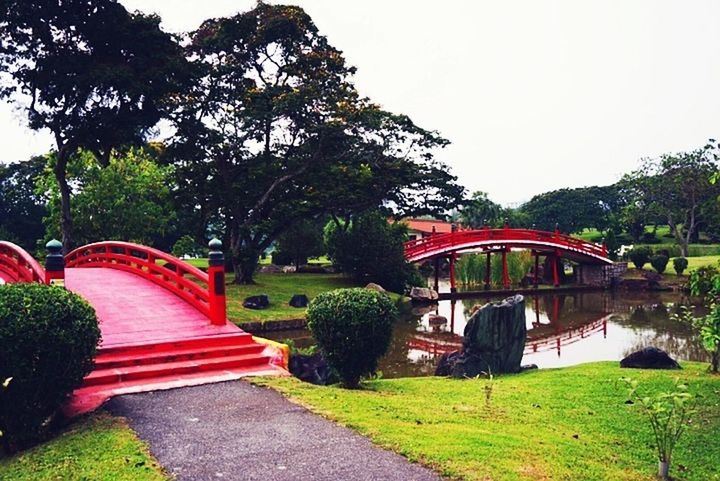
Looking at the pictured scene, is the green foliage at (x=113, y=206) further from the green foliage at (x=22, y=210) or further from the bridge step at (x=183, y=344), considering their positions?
the bridge step at (x=183, y=344)

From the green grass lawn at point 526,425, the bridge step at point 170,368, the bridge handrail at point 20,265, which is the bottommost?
the green grass lawn at point 526,425

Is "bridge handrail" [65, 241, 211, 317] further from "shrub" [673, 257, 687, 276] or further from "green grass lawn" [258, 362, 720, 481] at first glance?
"shrub" [673, 257, 687, 276]

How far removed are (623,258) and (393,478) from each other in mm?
34453

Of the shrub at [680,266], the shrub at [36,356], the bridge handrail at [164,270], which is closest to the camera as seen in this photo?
the shrub at [36,356]

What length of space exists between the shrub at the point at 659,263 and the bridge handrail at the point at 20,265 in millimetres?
29133

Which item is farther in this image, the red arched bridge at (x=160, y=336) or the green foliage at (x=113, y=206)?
the green foliage at (x=113, y=206)

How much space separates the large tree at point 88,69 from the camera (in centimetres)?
1969

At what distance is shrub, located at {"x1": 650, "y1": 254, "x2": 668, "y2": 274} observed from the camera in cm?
3166

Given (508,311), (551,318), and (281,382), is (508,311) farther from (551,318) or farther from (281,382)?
(551,318)

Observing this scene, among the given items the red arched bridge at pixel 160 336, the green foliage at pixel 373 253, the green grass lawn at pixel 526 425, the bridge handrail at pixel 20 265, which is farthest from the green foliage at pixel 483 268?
the green grass lawn at pixel 526 425

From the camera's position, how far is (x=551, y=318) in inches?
889

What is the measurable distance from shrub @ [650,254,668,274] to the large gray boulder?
23891 millimetres

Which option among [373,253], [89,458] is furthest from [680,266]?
[89,458]

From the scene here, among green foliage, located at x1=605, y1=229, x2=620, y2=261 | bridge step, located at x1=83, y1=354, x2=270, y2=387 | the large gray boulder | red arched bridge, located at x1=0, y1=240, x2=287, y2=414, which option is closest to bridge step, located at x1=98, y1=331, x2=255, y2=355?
red arched bridge, located at x1=0, y1=240, x2=287, y2=414
